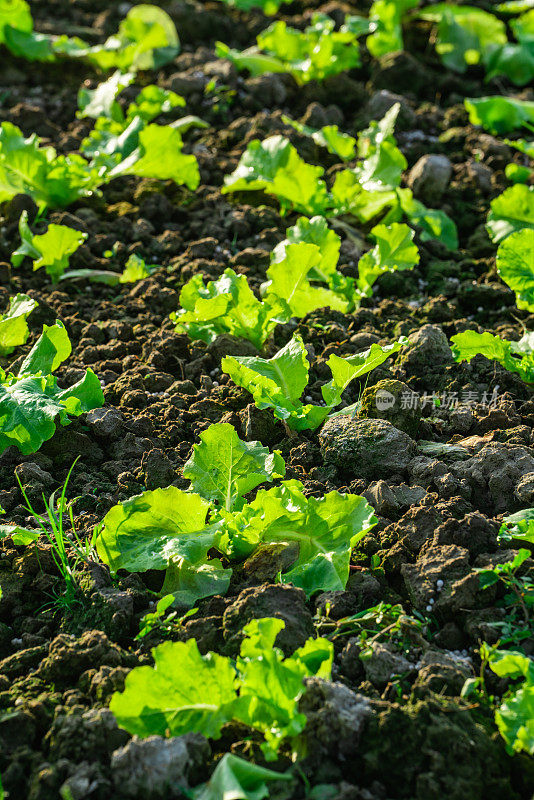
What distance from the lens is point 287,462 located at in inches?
109

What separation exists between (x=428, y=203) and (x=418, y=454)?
1814 millimetres

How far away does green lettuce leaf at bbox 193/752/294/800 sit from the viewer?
1754mm

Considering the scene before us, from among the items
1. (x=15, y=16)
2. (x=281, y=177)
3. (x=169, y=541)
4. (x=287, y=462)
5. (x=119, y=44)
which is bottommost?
(x=287, y=462)

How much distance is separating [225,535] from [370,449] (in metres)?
0.60

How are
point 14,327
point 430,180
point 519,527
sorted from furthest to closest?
point 430,180 → point 14,327 → point 519,527

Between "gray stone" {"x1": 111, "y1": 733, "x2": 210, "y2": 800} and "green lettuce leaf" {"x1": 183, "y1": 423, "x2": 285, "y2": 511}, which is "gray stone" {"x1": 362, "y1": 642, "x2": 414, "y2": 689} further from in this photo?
"green lettuce leaf" {"x1": 183, "y1": 423, "x2": 285, "y2": 511}

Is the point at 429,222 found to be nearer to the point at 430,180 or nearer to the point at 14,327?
the point at 430,180

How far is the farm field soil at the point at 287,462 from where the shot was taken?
1.88 m

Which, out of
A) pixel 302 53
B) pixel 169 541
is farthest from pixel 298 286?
pixel 302 53

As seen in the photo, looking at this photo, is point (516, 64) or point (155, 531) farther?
point (516, 64)

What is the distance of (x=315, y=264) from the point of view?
3.23 meters

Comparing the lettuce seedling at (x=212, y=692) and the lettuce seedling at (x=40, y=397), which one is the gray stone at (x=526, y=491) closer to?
the lettuce seedling at (x=212, y=692)

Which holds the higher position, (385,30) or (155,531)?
(385,30)

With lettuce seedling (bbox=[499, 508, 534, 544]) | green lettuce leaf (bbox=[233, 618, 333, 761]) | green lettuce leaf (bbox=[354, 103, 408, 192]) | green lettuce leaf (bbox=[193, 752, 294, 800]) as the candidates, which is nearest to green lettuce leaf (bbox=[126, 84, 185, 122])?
green lettuce leaf (bbox=[354, 103, 408, 192])
